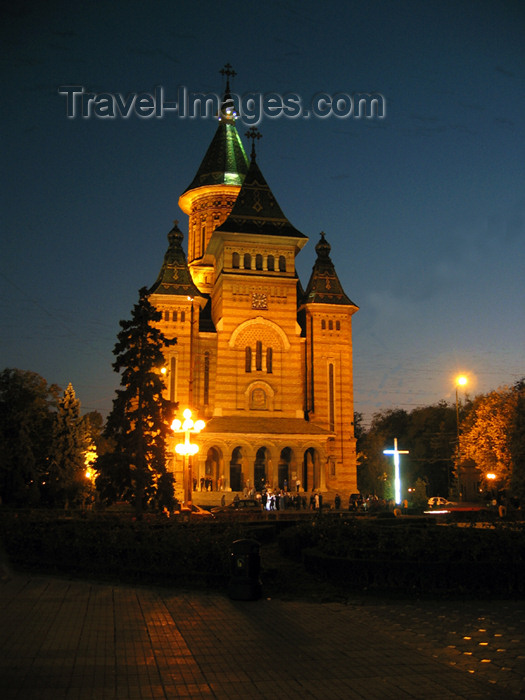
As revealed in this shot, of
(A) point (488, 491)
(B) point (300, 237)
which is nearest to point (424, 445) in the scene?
(A) point (488, 491)

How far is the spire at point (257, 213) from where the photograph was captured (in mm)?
53656

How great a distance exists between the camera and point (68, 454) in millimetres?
44438

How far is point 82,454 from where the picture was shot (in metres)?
44.8

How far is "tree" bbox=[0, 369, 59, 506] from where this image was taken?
38.4 metres

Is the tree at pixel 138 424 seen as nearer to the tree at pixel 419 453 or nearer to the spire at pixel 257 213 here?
the spire at pixel 257 213

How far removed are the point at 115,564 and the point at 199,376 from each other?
38674 millimetres

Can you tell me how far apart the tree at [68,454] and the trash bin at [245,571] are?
32.1 meters

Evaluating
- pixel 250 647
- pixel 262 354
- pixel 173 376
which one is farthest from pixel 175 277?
pixel 250 647

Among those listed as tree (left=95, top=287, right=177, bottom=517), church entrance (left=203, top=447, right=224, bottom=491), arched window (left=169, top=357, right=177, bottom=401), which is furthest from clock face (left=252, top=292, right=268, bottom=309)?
tree (left=95, top=287, right=177, bottom=517)

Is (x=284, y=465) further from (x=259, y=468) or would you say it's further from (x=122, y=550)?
(x=122, y=550)

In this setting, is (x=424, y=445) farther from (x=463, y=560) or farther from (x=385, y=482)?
(x=463, y=560)

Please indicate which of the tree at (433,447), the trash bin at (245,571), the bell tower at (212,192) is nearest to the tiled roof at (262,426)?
the bell tower at (212,192)

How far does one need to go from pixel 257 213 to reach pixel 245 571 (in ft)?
149

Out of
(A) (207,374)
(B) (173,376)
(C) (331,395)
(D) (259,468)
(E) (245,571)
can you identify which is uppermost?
(A) (207,374)
